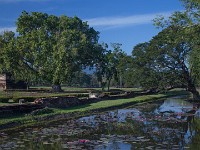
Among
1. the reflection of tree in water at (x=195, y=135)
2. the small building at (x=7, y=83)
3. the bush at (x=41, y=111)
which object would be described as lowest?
the reflection of tree in water at (x=195, y=135)

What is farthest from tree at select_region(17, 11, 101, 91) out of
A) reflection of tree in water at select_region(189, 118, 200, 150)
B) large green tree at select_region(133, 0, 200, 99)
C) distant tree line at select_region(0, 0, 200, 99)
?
reflection of tree in water at select_region(189, 118, 200, 150)

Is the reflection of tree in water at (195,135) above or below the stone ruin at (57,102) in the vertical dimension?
below

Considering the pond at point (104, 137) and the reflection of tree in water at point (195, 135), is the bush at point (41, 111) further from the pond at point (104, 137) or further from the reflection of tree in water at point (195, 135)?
the reflection of tree in water at point (195, 135)

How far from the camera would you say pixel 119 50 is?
87.8m

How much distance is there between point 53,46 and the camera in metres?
59.3

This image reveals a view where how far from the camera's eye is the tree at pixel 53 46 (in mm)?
58250

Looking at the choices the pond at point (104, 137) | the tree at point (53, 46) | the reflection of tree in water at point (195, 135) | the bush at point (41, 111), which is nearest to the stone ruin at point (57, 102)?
the bush at point (41, 111)

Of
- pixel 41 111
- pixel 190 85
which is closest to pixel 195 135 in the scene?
pixel 41 111

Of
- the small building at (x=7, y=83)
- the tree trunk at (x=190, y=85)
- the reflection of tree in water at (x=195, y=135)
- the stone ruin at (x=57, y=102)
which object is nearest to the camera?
the reflection of tree in water at (x=195, y=135)

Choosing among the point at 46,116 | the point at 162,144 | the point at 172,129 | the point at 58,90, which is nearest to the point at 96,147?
the point at 162,144

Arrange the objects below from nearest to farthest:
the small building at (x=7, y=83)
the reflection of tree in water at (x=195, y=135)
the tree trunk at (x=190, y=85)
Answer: the reflection of tree in water at (x=195, y=135) → the tree trunk at (x=190, y=85) → the small building at (x=7, y=83)

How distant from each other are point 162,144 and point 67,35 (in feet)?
158

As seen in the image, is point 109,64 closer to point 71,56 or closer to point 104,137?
point 71,56

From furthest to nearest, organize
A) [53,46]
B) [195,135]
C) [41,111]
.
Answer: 1. [53,46]
2. [41,111]
3. [195,135]
